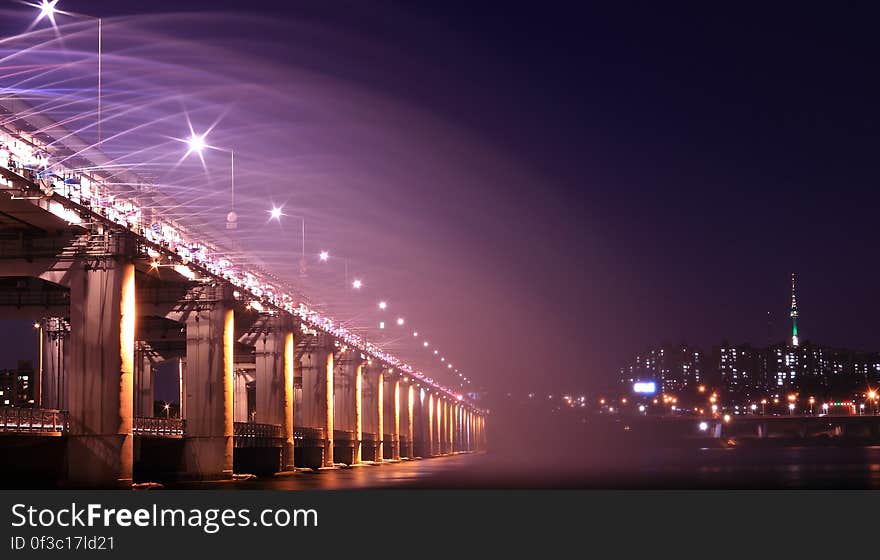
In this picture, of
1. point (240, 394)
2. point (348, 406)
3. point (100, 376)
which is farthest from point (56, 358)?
point (240, 394)

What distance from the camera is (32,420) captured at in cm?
5750

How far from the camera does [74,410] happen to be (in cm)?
6003

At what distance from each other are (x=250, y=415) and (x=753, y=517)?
154m

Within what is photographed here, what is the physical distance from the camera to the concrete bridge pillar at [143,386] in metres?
121

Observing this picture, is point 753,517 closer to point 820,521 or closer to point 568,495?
point 820,521

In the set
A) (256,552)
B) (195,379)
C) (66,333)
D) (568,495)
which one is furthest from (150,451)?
(256,552)

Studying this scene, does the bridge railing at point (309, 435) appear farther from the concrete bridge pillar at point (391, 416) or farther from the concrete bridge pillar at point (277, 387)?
the concrete bridge pillar at point (391, 416)

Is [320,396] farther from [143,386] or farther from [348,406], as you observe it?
[348,406]

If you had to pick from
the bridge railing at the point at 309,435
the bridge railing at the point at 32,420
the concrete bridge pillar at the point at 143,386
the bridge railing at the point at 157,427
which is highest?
the concrete bridge pillar at the point at 143,386

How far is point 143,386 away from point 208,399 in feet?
157

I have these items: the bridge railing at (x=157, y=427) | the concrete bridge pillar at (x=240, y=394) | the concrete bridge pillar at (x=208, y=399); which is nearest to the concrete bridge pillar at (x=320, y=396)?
the concrete bridge pillar at (x=208, y=399)

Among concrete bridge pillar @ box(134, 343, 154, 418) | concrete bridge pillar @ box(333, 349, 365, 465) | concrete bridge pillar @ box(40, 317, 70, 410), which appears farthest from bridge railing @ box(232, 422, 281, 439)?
concrete bridge pillar @ box(333, 349, 365, 465)

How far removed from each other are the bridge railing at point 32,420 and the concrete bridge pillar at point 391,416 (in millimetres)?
98501

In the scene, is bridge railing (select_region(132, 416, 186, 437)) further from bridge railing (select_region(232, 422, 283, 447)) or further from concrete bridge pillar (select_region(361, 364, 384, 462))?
concrete bridge pillar (select_region(361, 364, 384, 462))
